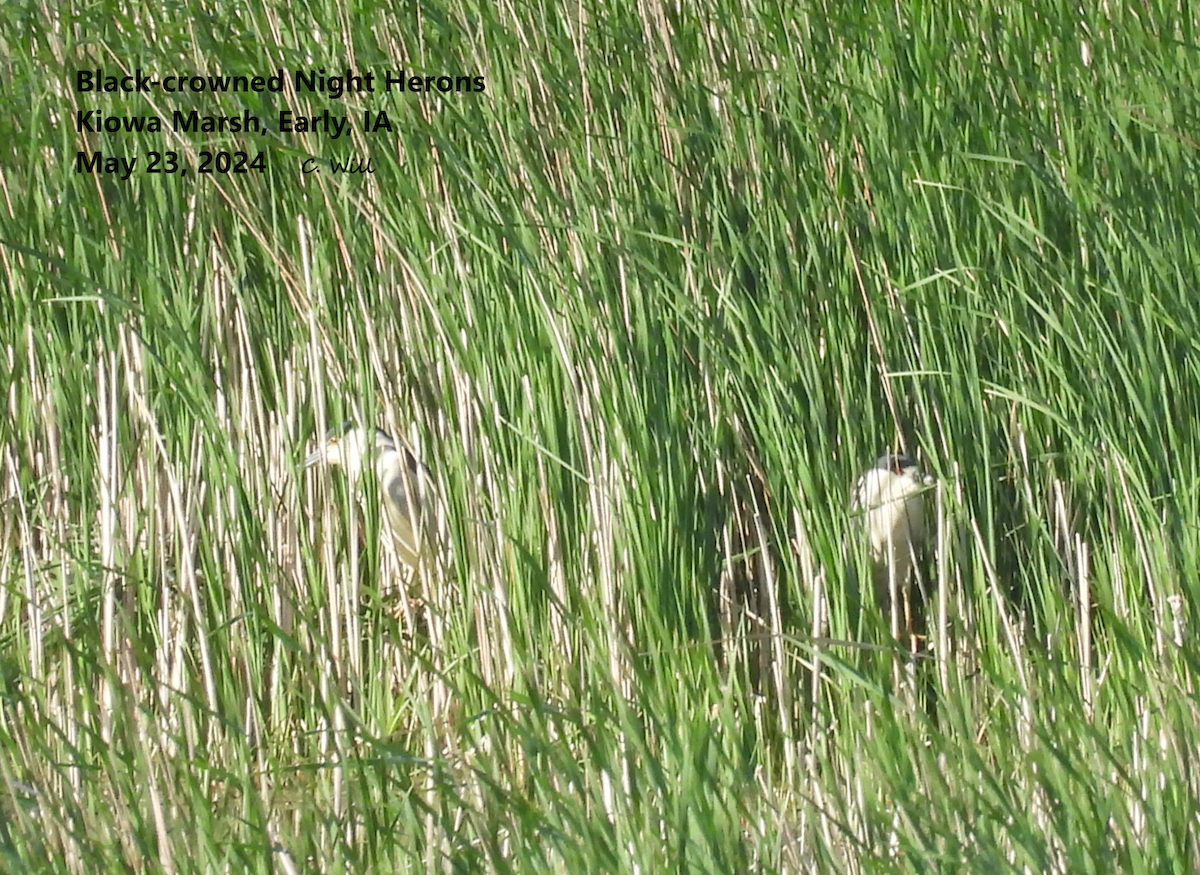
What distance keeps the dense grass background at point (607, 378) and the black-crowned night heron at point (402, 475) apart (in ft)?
0.12

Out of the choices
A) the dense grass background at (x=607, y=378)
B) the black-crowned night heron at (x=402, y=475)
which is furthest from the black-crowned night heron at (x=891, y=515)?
the black-crowned night heron at (x=402, y=475)

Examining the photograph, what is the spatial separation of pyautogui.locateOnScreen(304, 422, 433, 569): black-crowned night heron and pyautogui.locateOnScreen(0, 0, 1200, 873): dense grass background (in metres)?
0.04

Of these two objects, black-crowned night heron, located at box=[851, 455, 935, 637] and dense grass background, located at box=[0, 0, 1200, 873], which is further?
black-crowned night heron, located at box=[851, 455, 935, 637]

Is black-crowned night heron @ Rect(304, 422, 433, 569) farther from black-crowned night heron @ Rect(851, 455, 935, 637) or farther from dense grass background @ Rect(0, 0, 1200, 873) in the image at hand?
black-crowned night heron @ Rect(851, 455, 935, 637)

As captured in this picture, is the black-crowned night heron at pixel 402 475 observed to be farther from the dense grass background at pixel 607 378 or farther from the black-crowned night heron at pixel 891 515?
the black-crowned night heron at pixel 891 515

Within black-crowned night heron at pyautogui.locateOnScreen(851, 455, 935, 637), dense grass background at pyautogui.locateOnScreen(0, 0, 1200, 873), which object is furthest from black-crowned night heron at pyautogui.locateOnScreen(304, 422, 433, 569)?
black-crowned night heron at pyautogui.locateOnScreen(851, 455, 935, 637)

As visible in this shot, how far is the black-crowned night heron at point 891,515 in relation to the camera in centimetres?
182

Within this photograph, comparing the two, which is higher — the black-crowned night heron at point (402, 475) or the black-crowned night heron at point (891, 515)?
the black-crowned night heron at point (402, 475)

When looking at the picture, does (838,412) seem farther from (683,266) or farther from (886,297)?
(683,266)

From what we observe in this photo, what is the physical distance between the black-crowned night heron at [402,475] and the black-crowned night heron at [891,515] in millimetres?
571

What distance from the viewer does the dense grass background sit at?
5.56 ft

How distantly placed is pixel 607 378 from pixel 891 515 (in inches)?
16.0

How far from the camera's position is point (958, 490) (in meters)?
1.78

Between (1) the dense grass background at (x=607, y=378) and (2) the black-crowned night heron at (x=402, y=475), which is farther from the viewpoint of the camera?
(2) the black-crowned night heron at (x=402, y=475)
